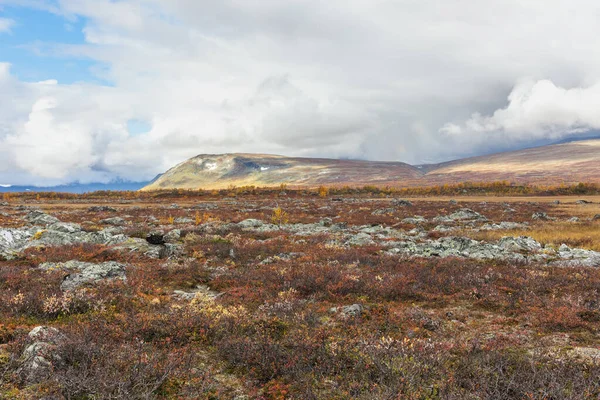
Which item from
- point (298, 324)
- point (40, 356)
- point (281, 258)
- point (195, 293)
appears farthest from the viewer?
point (281, 258)

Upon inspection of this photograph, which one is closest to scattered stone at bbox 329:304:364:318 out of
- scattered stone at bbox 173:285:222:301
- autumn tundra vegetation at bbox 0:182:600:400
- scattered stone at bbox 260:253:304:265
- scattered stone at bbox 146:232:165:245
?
autumn tundra vegetation at bbox 0:182:600:400

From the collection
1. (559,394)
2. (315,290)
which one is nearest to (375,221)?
(315,290)

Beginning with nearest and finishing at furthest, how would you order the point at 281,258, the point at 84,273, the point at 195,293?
the point at 195,293 → the point at 84,273 → the point at 281,258

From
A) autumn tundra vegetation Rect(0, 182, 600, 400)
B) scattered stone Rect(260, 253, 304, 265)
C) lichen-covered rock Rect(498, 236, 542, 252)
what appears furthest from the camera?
lichen-covered rock Rect(498, 236, 542, 252)

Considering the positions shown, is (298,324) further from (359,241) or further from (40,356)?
(359,241)

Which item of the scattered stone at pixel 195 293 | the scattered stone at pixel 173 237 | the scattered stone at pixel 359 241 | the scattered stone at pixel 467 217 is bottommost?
the scattered stone at pixel 467 217

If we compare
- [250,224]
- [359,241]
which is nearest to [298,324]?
[359,241]

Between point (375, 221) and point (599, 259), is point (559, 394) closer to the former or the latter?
point (599, 259)

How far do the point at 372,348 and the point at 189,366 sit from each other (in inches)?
149

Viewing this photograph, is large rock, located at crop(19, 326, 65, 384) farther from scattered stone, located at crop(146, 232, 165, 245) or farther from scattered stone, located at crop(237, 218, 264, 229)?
scattered stone, located at crop(237, 218, 264, 229)

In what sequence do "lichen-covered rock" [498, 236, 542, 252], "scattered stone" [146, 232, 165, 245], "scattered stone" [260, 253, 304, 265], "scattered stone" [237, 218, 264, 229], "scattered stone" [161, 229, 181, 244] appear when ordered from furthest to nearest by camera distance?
"scattered stone" [237, 218, 264, 229] < "scattered stone" [161, 229, 181, 244] < "scattered stone" [146, 232, 165, 245] < "lichen-covered rock" [498, 236, 542, 252] < "scattered stone" [260, 253, 304, 265]

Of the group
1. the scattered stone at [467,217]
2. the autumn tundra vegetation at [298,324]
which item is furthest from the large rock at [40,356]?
the scattered stone at [467,217]

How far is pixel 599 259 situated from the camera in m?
17.5

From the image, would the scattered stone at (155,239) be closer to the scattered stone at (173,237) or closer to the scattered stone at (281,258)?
the scattered stone at (173,237)
